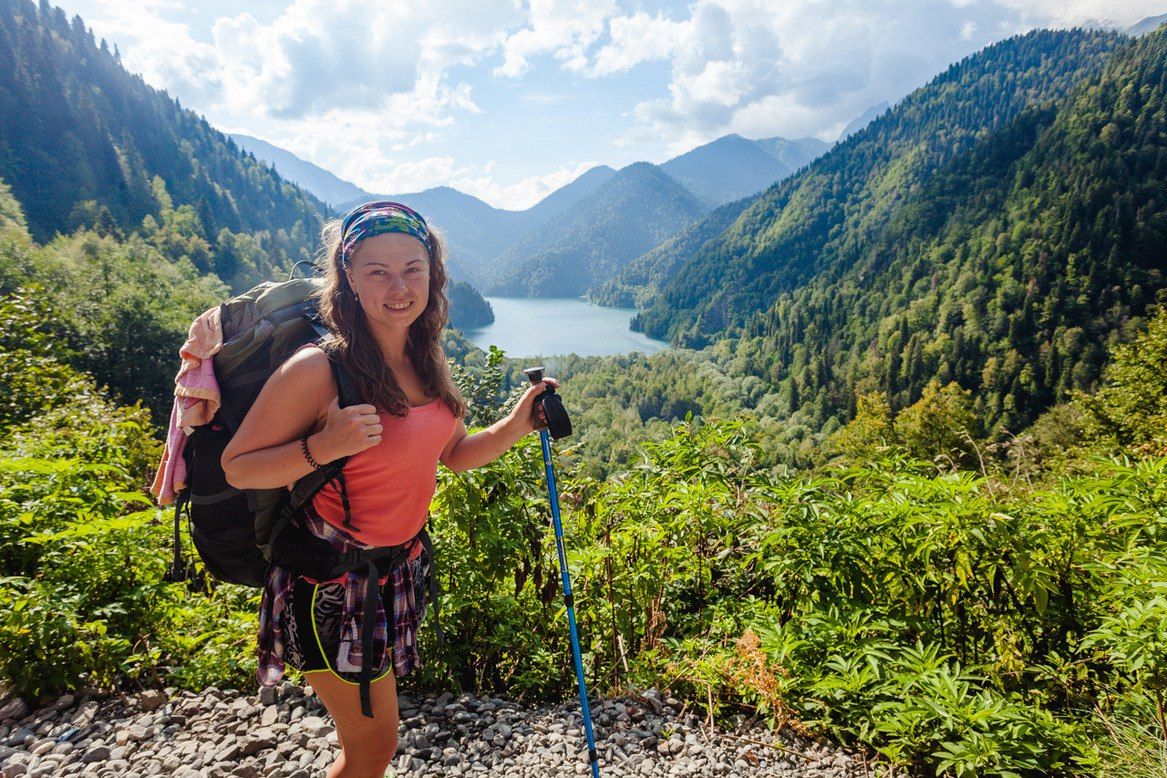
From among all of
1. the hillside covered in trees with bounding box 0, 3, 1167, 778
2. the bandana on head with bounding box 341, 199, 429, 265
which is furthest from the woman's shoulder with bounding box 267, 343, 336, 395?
the hillside covered in trees with bounding box 0, 3, 1167, 778

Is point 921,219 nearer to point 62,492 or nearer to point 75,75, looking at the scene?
point 62,492

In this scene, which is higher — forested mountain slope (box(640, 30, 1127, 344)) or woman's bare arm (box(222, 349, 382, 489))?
forested mountain slope (box(640, 30, 1127, 344))

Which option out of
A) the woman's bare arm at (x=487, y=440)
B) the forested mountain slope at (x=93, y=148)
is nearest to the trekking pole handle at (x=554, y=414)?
the woman's bare arm at (x=487, y=440)

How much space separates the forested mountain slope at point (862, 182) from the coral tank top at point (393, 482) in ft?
503

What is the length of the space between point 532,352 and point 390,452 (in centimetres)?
13564

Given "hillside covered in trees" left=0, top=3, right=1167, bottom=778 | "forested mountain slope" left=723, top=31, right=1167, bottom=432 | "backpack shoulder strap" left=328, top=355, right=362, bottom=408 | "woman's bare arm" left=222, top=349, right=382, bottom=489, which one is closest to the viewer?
"woman's bare arm" left=222, top=349, right=382, bottom=489

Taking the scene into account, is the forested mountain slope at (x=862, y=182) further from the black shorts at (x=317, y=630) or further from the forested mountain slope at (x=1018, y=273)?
the black shorts at (x=317, y=630)

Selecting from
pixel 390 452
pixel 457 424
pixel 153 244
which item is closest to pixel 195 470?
pixel 390 452

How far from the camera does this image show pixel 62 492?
3697mm

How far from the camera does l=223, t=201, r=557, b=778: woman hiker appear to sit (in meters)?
1.80

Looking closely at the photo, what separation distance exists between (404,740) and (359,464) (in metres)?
1.88

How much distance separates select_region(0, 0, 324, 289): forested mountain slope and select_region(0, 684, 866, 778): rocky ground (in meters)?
77.8

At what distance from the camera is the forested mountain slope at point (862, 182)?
15350cm

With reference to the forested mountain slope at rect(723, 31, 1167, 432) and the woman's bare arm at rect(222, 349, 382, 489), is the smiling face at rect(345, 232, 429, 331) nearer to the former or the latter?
the woman's bare arm at rect(222, 349, 382, 489)
